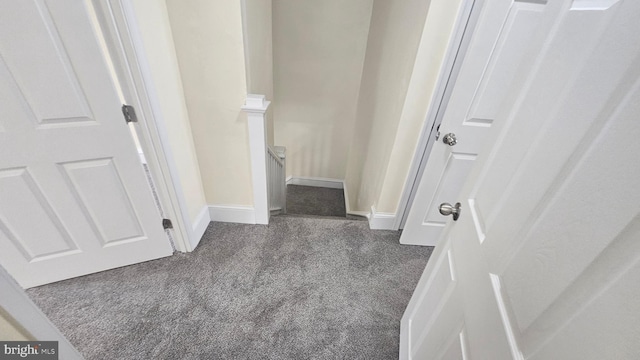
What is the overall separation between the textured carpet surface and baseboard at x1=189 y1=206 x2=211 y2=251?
1.88m

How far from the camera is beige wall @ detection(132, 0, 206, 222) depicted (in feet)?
3.92

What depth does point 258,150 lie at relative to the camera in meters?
1.72

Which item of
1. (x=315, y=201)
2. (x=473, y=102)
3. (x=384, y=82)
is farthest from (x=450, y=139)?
(x=315, y=201)

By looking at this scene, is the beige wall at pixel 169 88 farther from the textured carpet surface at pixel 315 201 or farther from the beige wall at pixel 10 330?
the textured carpet surface at pixel 315 201

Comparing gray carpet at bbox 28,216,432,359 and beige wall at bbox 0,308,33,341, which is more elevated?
beige wall at bbox 0,308,33,341

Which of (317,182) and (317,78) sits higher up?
(317,78)

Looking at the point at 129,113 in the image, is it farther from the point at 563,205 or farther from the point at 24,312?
the point at 563,205

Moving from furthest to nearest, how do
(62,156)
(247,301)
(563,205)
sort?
(247,301), (62,156), (563,205)

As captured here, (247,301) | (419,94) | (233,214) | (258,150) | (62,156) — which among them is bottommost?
(247,301)

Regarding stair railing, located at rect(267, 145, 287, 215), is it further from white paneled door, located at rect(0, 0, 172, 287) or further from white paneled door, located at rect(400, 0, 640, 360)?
white paneled door, located at rect(400, 0, 640, 360)

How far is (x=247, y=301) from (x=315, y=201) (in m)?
2.69

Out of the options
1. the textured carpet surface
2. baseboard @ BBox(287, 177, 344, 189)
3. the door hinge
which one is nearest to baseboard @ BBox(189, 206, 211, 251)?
the door hinge

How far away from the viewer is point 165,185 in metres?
1.47

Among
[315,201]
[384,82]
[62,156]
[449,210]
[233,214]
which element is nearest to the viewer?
[449,210]
